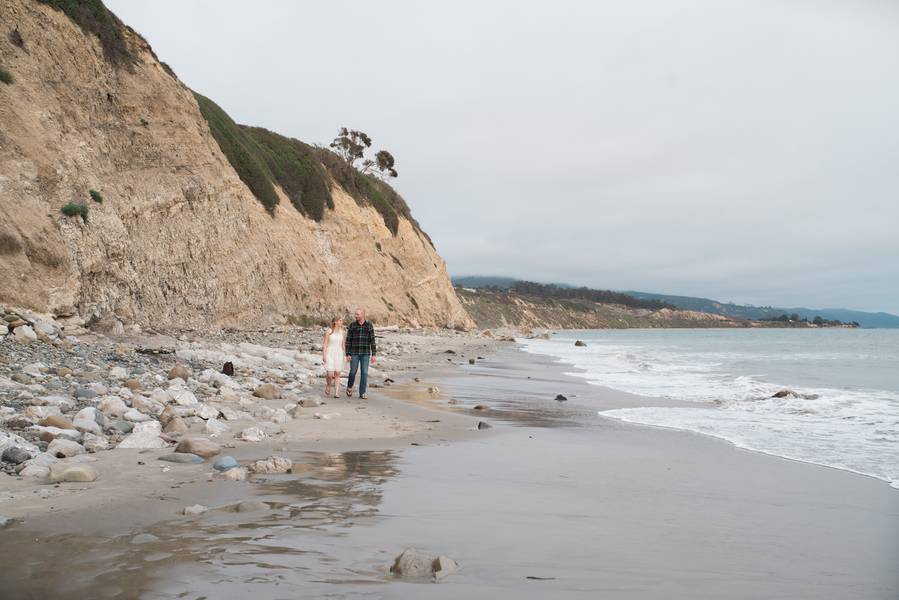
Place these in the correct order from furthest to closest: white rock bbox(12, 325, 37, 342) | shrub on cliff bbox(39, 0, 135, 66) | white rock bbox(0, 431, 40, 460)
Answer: shrub on cliff bbox(39, 0, 135, 66)
white rock bbox(12, 325, 37, 342)
white rock bbox(0, 431, 40, 460)

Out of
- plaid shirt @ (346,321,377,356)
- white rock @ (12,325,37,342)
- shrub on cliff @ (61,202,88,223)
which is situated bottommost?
white rock @ (12,325,37,342)

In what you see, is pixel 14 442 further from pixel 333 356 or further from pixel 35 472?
Result: pixel 333 356

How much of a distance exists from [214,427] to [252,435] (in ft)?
1.93

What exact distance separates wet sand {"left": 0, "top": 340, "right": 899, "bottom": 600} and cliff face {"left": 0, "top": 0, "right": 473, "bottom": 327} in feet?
39.7

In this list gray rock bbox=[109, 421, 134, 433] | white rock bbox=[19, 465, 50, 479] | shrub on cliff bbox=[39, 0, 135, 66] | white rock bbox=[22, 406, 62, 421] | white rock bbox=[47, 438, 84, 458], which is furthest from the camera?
shrub on cliff bbox=[39, 0, 135, 66]

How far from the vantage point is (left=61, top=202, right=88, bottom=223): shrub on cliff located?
1575 cm

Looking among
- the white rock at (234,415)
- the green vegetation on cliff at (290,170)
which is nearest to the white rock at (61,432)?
the white rock at (234,415)

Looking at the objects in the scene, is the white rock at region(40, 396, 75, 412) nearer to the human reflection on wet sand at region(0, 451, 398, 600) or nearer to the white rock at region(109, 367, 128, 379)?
the white rock at region(109, 367, 128, 379)

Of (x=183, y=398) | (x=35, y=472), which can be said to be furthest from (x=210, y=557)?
(x=183, y=398)

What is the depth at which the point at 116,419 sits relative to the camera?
629cm

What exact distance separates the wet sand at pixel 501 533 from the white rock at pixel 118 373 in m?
3.79

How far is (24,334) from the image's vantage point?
10219 millimetres

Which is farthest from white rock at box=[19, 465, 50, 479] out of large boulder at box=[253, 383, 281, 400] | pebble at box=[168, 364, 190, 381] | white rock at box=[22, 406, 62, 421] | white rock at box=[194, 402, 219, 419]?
large boulder at box=[253, 383, 281, 400]

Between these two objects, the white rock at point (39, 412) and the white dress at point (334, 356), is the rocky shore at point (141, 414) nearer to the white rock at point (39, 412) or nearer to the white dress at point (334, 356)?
the white rock at point (39, 412)
